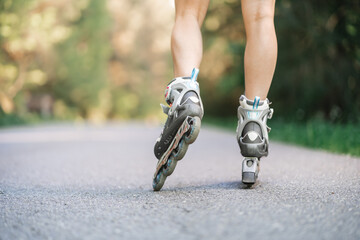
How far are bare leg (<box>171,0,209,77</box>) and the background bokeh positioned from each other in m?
3.87

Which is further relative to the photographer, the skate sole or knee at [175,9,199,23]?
knee at [175,9,199,23]

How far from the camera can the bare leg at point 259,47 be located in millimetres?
2121

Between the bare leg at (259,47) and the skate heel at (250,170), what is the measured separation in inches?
12.7

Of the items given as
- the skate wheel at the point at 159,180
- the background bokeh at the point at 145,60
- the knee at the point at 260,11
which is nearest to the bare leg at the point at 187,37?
the knee at the point at 260,11

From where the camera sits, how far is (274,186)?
83.1 inches

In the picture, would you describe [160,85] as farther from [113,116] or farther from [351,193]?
[351,193]

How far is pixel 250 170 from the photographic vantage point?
201cm

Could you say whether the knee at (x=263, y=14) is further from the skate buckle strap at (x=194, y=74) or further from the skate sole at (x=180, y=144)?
the skate sole at (x=180, y=144)

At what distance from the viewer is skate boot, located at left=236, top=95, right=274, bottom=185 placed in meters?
2.01

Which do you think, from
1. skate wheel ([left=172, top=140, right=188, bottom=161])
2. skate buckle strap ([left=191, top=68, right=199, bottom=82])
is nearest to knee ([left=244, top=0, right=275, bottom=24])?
skate buckle strap ([left=191, top=68, right=199, bottom=82])

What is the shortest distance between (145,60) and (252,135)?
116 feet

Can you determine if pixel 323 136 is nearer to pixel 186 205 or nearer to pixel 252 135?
pixel 252 135

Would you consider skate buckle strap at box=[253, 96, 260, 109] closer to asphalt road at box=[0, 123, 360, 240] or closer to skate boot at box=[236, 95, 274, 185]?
skate boot at box=[236, 95, 274, 185]

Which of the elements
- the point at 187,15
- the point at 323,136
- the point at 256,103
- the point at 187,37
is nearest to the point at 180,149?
the point at 256,103
